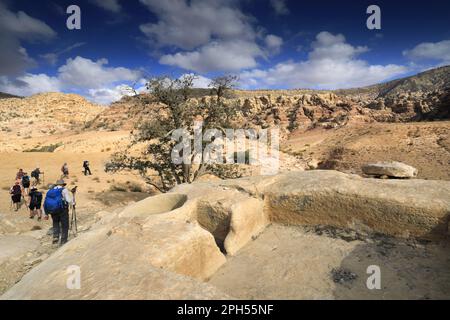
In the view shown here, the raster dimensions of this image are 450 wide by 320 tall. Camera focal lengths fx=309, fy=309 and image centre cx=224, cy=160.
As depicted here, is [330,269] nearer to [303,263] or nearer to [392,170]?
[303,263]

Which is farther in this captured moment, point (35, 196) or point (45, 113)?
point (45, 113)

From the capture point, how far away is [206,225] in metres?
7.65

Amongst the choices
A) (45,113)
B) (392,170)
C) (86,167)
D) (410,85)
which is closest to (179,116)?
(392,170)

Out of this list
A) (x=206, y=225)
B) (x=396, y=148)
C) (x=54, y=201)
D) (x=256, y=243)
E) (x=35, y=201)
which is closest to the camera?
(x=256, y=243)

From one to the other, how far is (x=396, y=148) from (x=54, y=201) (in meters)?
25.2

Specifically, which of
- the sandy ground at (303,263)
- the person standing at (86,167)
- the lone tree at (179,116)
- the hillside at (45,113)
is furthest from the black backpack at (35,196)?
the hillside at (45,113)

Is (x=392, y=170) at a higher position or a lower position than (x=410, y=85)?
lower

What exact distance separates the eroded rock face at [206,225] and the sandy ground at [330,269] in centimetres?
39

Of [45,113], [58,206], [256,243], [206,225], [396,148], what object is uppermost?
[45,113]

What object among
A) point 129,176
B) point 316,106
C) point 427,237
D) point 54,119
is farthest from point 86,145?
point 427,237

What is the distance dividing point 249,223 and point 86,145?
130 feet

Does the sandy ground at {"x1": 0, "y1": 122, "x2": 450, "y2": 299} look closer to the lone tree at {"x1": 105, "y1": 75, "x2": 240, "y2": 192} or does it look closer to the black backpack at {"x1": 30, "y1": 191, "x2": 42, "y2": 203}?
the black backpack at {"x1": 30, "y1": 191, "x2": 42, "y2": 203}

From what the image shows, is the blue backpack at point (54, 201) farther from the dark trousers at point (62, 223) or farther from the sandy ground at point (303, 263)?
the sandy ground at point (303, 263)

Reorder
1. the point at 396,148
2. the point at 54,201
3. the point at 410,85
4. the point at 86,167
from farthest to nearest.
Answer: the point at 410,85 < the point at 396,148 < the point at 86,167 < the point at 54,201
